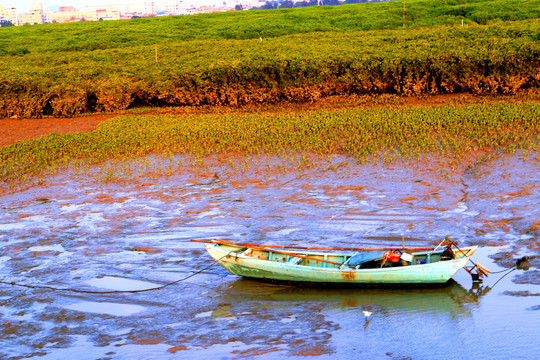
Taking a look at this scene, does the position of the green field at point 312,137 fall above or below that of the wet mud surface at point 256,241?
above

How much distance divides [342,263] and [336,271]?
0.57 meters

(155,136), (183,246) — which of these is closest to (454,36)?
(155,136)

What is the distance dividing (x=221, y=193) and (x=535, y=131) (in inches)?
325

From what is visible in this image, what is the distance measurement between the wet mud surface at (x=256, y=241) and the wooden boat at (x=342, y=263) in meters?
0.23

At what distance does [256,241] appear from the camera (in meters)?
11.1

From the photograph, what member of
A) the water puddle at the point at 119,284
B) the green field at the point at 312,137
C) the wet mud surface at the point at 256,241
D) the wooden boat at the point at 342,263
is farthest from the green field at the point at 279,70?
the water puddle at the point at 119,284

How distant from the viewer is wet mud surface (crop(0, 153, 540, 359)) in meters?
7.74

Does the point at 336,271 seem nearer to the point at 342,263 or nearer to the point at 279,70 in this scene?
the point at 342,263

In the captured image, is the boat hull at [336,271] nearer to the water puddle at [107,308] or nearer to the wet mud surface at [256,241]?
the wet mud surface at [256,241]

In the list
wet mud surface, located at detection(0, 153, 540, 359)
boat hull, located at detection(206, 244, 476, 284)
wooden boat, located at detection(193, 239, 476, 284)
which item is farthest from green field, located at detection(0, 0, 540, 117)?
boat hull, located at detection(206, 244, 476, 284)

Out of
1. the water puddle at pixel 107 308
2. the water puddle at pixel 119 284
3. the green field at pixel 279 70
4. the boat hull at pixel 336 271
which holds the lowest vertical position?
the water puddle at pixel 107 308

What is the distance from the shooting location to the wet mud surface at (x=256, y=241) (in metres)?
7.74

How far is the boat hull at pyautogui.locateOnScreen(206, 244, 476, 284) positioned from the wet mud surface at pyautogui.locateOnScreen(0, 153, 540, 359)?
187mm

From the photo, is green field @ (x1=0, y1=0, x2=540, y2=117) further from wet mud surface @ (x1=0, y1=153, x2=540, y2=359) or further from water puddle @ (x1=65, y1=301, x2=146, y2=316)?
water puddle @ (x1=65, y1=301, x2=146, y2=316)
